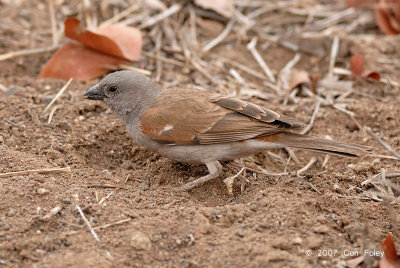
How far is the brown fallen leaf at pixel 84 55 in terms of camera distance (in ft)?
20.6

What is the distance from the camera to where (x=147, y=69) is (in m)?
6.88

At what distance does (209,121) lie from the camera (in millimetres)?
4914

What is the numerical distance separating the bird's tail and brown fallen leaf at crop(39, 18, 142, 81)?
2.71 m

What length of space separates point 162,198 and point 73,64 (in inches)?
109

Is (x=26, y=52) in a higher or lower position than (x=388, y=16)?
lower

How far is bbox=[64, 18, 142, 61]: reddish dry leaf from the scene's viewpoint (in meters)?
6.21

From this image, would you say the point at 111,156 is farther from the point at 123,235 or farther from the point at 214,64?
the point at 214,64

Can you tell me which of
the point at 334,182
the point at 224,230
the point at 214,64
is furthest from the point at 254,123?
the point at 214,64

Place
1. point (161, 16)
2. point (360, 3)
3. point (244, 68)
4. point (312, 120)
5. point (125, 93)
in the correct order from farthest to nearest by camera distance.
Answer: point (360, 3) < point (161, 16) < point (244, 68) < point (312, 120) < point (125, 93)

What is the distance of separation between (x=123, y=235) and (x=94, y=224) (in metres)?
0.28

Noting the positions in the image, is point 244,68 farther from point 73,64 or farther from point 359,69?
point 73,64

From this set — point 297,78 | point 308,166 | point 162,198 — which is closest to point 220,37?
point 297,78

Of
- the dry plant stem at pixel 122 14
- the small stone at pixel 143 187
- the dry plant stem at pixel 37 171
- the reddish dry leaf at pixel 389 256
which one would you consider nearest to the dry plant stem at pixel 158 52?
the dry plant stem at pixel 122 14

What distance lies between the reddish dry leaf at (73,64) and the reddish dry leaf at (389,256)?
14.0ft
